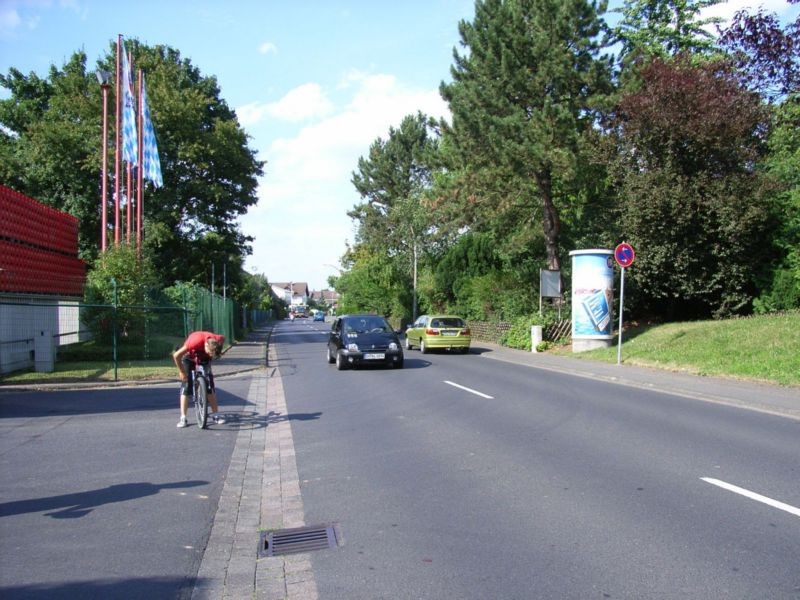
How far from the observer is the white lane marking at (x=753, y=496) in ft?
17.5

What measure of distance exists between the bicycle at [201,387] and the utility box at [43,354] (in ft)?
28.3

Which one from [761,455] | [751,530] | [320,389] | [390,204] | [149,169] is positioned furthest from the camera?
[390,204]

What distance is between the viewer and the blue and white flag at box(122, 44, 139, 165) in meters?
22.8

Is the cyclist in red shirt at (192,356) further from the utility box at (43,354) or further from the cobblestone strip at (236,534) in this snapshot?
the utility box at (43,354)

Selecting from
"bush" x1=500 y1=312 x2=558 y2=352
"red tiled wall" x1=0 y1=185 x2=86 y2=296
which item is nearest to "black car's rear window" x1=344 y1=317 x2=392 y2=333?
"bush" x1=500 y1=312 x2=558 y2=352

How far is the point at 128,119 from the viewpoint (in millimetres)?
22797

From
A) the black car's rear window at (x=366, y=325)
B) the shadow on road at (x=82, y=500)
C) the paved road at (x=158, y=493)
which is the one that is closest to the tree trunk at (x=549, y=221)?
the black car's rear window at (x=366, y=325)

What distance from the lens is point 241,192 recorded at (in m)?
40.5

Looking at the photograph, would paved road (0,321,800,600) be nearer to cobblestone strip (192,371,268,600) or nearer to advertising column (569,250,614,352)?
cobblestone strip (192,371,268,600)

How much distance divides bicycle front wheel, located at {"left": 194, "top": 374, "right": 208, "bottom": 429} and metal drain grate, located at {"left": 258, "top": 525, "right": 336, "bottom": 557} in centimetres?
453

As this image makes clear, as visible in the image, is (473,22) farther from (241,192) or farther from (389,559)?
(389,559)

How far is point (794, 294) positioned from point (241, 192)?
99.3 ft

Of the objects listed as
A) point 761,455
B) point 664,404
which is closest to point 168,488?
point 761,455

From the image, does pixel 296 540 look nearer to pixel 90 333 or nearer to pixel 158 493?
pixel 158 493
